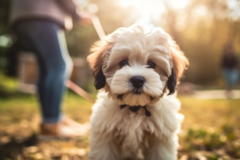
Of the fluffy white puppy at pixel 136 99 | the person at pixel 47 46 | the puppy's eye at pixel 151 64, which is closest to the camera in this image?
the fluffy white puppy at pixel 136 99

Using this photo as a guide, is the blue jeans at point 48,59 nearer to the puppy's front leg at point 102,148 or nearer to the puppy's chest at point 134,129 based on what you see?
the puppy's front leg at point 102,148

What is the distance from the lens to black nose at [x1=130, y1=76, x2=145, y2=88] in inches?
67.9

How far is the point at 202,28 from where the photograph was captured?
26.3 meters

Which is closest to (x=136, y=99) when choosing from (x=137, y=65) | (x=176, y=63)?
(x=137, y=65)

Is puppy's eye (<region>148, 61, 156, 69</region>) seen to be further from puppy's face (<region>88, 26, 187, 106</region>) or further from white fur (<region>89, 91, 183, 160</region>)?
white fur (<region>89, 91, 183, 160</region>)

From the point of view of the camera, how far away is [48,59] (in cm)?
307

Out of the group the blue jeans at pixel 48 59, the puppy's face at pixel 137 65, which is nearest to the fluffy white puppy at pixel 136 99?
the puppy's face at pixel 137 65

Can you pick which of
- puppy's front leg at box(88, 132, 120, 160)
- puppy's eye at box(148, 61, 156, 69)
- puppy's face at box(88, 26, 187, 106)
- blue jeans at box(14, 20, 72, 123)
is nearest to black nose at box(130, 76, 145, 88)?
puppy's face at box(88, 26, 187, 106)

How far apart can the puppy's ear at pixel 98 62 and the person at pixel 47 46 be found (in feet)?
3.66

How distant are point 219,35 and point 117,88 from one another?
2839 centimetres

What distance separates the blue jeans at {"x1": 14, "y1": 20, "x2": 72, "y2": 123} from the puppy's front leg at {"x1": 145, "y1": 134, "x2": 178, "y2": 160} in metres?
1.69

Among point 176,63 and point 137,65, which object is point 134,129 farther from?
point 176,63

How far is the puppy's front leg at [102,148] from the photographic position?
199cm

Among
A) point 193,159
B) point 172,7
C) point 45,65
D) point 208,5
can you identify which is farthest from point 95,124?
point 208,5
